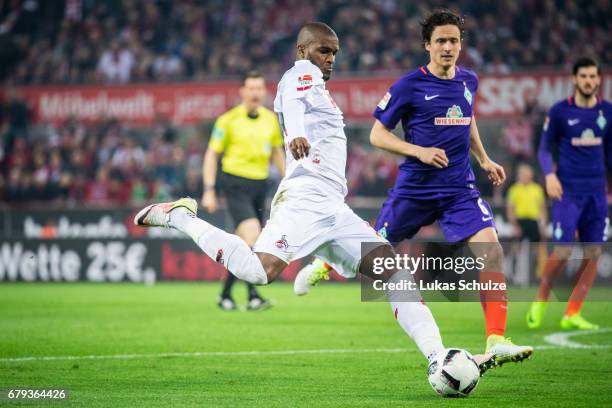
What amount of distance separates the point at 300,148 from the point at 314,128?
0.48 metres

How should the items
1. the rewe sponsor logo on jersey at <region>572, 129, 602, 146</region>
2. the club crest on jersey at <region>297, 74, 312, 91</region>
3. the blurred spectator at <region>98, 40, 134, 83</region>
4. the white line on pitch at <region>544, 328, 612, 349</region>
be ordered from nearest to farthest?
the club crest on jersey at <region>297, 74, 312, 91</region>, the white line on pitch at <region>544, 328, 612, 349</region>, the rewe sponsor logo on jersey at <region>572, 129, 602, 146</region>, the blurred spectator at <region>98, 40, 134, 83</region>

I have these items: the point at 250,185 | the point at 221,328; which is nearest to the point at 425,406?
the point at 221,328

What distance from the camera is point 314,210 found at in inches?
252

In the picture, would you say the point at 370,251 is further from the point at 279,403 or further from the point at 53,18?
the point at 53,18

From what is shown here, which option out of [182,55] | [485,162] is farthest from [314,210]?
[182,55]

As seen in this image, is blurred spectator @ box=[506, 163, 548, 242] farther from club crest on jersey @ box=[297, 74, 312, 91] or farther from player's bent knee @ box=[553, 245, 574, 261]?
club crest on jersey @ box=[297, 74, 312, 91]

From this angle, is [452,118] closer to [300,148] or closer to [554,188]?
[300,148]

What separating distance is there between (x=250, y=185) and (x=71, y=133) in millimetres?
14065

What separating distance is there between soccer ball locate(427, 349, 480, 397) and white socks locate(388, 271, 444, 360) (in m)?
0.11

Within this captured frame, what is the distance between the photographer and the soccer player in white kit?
6359mm

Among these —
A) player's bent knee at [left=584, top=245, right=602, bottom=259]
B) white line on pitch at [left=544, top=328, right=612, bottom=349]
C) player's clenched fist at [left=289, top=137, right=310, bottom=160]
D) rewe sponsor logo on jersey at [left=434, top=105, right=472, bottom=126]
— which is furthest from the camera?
player's bent knee at [left=584, top=245, right=602, bottom=259]

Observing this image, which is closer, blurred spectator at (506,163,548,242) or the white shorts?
the white shorts

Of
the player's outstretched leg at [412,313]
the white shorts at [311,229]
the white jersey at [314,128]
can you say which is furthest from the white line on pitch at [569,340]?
the white jersey at [314,128]

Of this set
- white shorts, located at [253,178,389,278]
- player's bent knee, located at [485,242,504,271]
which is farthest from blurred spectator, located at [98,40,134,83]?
white shorts, located at [253,178,389,278]
